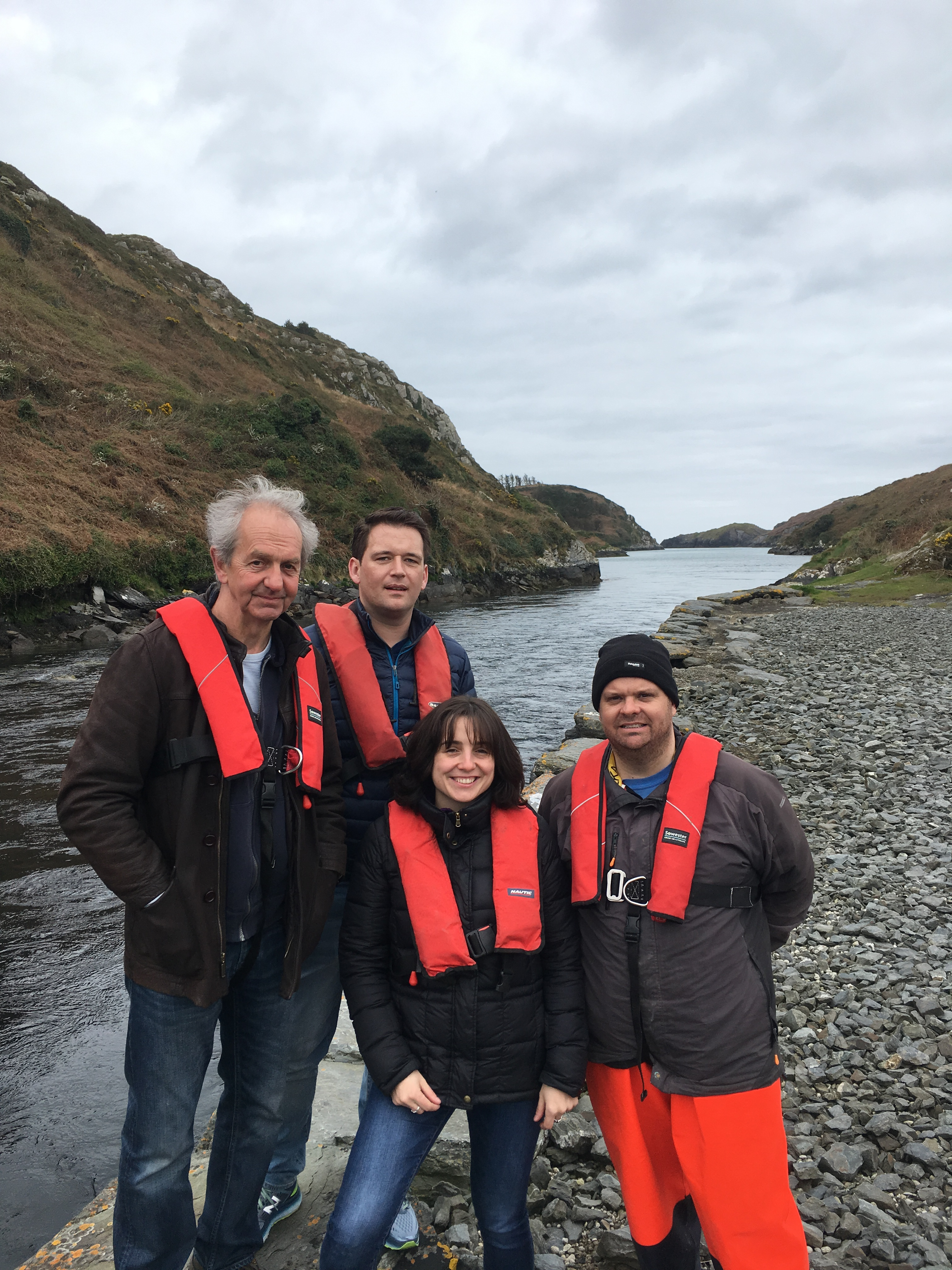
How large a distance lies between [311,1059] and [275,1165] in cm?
52

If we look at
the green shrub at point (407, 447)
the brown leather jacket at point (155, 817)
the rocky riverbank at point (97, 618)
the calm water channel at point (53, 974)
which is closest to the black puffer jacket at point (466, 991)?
the brown leather jacket at point (155, 817)

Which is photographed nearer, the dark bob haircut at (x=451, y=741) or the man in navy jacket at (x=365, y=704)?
the dark bob haircut at (x=451, y=741)

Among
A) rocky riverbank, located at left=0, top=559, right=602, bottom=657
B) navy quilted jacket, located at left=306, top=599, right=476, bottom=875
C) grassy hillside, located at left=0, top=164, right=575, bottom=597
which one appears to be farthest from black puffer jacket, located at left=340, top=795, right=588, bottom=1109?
grassy hillside, located at left=0, top=164, right=575, bottom=597

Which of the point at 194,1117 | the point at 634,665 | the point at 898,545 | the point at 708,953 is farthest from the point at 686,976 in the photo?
the point at 898,545

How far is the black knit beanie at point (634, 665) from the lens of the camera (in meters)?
2.42

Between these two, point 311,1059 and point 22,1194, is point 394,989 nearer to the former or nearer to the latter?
point 311,1059

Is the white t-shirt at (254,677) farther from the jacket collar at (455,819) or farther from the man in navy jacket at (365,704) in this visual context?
the jacket collar at (455,819)

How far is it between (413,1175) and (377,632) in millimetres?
1771

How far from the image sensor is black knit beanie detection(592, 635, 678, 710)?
2.42m

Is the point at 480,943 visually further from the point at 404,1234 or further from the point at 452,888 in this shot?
the point at 404,1234

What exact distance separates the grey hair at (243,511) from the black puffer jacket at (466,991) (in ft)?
3.25

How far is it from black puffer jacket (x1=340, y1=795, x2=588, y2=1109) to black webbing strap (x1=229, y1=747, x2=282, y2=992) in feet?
0.87

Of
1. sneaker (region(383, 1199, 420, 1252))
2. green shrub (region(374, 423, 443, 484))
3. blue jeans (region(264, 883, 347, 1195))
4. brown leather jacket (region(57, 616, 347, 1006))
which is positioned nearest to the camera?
brown leather jacket (region(57, 616, 347, 1006))

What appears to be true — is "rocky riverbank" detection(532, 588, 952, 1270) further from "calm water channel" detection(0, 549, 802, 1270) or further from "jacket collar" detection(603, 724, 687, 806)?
"calm water channel" detection(0, 549, 802, 1270)
